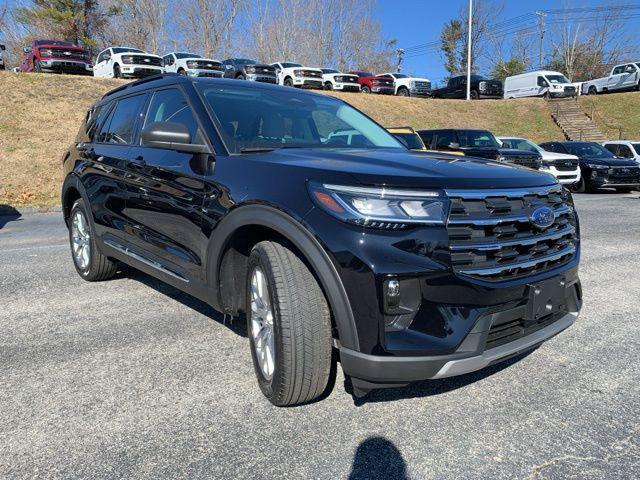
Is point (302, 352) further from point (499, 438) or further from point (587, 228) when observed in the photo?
point (587, 228)

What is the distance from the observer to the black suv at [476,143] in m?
14.4

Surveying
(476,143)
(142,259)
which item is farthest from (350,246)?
(476,143)

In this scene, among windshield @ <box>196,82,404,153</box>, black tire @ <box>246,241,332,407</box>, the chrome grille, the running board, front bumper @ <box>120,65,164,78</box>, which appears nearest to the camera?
the chrome grille

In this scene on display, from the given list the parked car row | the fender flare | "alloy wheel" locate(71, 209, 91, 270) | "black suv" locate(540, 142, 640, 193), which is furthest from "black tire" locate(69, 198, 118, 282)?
"black suv" locate(540, 142, 640, 193)

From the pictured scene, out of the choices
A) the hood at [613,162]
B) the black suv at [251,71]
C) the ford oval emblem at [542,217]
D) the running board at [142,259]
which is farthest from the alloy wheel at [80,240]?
the black suv at [251,71]

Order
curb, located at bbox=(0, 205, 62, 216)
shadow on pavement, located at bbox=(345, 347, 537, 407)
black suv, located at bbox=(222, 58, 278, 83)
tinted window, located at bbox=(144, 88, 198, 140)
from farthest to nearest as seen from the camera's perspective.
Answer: black suv, located at bbox=(222, 58, 278, 83) → curb, located at bbox=(0, 205, 62, 216) → tinted window, located at bbox=(144, 88, 198, 140) → shadow on pavement, located at bbox=(345, 347, 537, 407)

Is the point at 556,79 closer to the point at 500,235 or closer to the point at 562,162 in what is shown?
the point at 562,162

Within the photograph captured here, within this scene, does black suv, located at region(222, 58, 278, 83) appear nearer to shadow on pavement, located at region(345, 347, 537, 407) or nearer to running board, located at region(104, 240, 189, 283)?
running board, located at region(104, 240, 189, 283)

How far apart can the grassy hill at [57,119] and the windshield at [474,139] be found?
11.0 m

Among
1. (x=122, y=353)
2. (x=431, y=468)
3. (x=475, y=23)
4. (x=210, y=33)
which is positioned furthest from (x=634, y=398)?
(x=475, y=23)

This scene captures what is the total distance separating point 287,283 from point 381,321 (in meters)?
0.51

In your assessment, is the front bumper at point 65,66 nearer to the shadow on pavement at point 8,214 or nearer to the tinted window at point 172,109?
the shadow on pavement at point 8,214

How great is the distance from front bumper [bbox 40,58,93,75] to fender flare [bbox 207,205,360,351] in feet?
78.4

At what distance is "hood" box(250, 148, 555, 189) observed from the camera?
7.63ft
